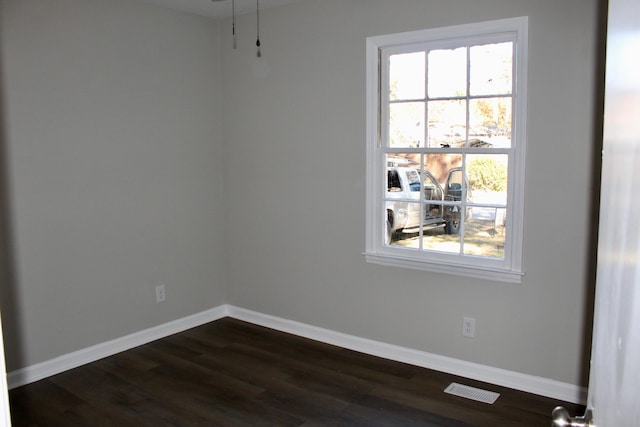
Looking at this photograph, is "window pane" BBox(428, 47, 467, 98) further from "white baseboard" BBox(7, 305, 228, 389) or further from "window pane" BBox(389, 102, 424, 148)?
"white baseboard" BBox(7, 305, 228, 389)

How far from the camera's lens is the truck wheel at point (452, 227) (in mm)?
3410

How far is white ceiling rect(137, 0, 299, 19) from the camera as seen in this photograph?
12.8 ft

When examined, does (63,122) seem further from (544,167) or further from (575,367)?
(575,367)

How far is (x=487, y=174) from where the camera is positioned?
10.7 feet

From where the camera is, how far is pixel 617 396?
63 cm

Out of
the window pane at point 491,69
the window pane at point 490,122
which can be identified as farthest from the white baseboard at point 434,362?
the window pane at point 491,69

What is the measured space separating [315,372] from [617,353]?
3.02m

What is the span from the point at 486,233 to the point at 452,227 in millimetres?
221

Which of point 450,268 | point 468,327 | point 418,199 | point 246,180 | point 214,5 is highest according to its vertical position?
point 214,5

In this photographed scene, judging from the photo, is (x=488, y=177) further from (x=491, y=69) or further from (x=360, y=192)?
(x=360, y=192)

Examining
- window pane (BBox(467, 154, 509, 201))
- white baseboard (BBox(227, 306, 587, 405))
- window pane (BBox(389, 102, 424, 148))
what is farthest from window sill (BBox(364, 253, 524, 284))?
window pane (BBox(389, 102, 424, 148))

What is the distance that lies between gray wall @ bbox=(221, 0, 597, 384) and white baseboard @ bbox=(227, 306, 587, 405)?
0.05 m

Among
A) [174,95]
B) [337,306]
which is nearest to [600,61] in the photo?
[337,306]

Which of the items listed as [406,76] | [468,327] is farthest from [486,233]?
[406,76]
